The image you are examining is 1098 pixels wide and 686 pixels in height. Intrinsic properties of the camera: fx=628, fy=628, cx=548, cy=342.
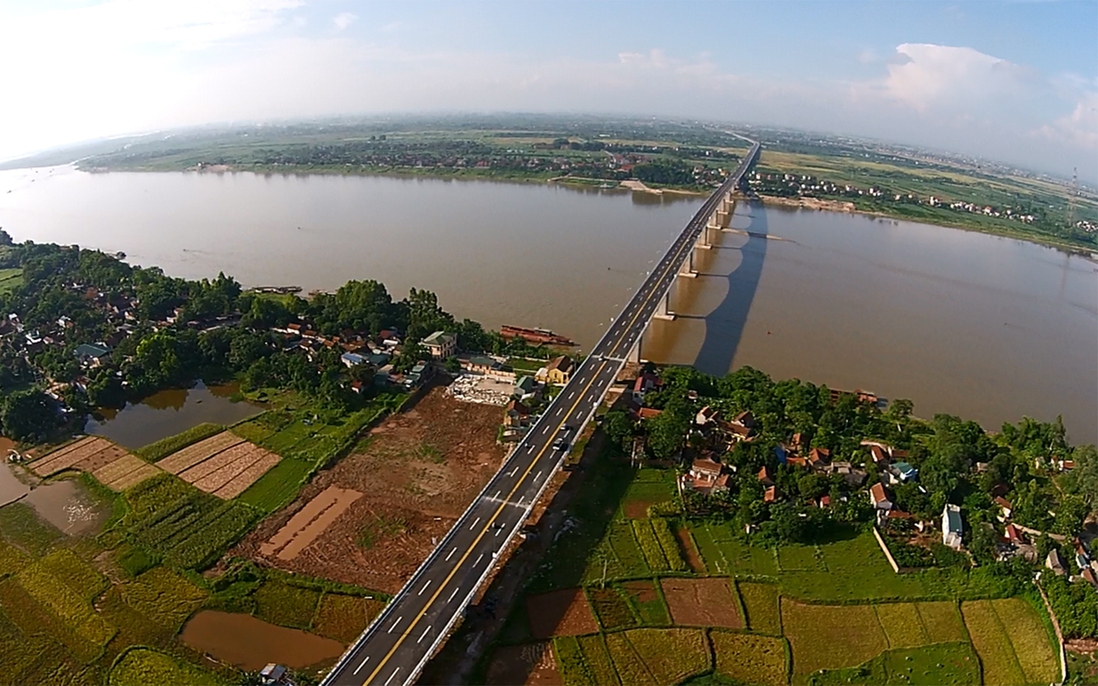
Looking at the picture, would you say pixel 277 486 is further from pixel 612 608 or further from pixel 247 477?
pixel 612 608

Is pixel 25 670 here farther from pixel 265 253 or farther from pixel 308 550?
pixel 265 253

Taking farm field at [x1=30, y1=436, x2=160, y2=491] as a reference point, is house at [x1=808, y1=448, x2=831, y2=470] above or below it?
below

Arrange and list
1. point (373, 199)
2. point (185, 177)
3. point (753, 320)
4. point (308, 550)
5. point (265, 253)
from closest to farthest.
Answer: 1. point (308, 550)
2. point (753, 320)
3. point (265, 253)
4. point (373, 199)
5. point (185, 177)

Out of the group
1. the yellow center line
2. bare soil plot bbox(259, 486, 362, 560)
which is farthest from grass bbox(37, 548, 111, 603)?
the yellow center line

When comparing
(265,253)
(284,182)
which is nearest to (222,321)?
(265,253)

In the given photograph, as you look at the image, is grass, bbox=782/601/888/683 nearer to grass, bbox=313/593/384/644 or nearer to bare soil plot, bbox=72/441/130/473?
grass, bbox=313/593/384/644

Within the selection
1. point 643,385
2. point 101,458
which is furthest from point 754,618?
point 101,458
